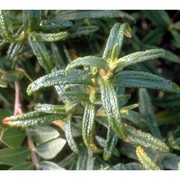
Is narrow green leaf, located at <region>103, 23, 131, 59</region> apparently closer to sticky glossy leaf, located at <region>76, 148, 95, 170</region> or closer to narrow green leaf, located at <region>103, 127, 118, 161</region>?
narrow green leaf, located at <region>103, 127, 118, 161</region>

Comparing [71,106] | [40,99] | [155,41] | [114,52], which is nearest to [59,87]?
[71,106]

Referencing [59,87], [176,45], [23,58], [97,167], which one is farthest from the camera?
[176,45]

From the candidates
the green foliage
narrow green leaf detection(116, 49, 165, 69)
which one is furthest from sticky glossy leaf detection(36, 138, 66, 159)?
narrow green leaf detection(116, 49, 165, 69)

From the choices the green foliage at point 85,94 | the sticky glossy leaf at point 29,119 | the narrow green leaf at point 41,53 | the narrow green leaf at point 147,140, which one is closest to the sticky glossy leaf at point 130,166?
the green foliage at point 85,94

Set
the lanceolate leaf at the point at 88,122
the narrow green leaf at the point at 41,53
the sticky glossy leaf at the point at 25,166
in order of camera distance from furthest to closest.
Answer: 1. the sticky glossy leaf at the point at 25,166
2. the narrow green leaf at the point at 41,53
3. the lanceolate leaf at the point at 88,122

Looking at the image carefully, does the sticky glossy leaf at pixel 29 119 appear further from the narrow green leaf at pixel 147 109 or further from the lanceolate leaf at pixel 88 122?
the narrow green leaf at pixel 147 109
